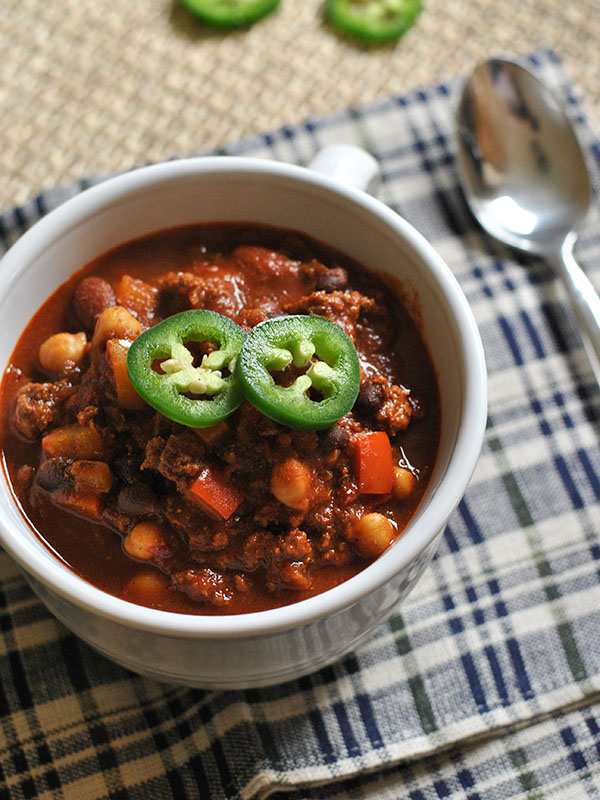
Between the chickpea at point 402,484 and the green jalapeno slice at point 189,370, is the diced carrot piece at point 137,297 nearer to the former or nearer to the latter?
the green jalapeno slice at point 189,370

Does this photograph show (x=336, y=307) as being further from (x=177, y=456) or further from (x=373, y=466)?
(x=177, y=456)

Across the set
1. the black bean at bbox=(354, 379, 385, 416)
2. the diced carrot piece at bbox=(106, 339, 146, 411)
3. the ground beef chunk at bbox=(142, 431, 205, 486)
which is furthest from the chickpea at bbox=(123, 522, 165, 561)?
→ the black bean at bbox=(354, 379, 385, 416)

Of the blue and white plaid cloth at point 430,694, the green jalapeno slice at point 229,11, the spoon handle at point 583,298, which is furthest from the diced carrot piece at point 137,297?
the green jalapeno slice at point 229,11

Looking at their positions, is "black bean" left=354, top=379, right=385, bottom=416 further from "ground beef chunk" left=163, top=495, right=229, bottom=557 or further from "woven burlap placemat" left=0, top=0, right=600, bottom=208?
"woven burlap placemat" left=0, top=0, right=600, bottom=208

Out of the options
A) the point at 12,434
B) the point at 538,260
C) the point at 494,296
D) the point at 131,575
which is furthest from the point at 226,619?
the point at 538,260

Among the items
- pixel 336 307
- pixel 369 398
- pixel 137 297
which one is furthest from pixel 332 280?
pixel 137 297

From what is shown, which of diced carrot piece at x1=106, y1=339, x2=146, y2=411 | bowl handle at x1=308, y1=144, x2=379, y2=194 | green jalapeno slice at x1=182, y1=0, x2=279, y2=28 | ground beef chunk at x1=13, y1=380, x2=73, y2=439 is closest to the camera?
diced carrot piece at x1=106, y1=339, x2=146, y2=411

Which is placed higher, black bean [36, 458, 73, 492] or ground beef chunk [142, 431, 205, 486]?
ground beef chunk [142, 431, 205, 486]
